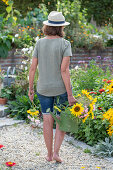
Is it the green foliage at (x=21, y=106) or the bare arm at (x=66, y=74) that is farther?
the green foliage at (x=21, y=106)

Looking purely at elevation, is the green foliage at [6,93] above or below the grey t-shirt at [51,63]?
below

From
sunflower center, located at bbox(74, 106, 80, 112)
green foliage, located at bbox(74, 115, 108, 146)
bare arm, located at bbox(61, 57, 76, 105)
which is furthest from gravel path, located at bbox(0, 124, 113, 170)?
bare arm, located at bbox(61, 57, 76, 105)

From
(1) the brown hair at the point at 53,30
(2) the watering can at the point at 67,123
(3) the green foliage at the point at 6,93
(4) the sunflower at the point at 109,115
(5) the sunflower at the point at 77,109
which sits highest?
(1) the brown hair at the point at 53,30

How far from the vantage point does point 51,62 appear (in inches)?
110

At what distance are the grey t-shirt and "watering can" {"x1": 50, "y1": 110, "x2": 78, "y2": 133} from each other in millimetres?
240

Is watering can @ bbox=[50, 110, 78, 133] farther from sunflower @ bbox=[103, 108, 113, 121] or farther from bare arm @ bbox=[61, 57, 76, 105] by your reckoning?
sunflower @ bbox=[103, 108, 113, 121]

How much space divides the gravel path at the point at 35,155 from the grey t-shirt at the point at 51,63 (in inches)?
31.2

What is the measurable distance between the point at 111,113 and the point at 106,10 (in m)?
12.9

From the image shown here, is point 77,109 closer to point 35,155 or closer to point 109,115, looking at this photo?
point 109,115

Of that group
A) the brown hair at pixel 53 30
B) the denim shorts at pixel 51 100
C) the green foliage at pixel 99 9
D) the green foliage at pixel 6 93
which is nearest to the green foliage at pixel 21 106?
the green foliage at pixel 6 93

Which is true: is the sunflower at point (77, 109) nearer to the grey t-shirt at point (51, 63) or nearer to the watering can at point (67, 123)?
the watering can at point (67, 123)

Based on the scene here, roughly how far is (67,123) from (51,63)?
628mm

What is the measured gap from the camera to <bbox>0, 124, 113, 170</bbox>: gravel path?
9.75 feet

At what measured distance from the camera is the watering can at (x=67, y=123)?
282 cm
